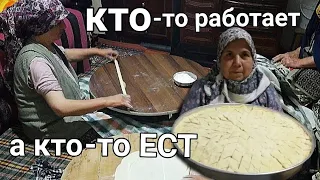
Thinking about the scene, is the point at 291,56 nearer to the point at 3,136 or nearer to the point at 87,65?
the point at 87,65

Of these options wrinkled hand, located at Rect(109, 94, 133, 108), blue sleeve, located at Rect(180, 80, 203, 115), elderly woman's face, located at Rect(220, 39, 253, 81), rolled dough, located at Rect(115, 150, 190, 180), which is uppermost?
elderly woman's face, located at Rect(220, 39, 253, 81)

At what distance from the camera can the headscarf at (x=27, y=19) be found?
3.49 ft

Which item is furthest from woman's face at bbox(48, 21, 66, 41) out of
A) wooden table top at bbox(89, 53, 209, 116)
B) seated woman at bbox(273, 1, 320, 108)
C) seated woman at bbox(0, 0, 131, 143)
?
seated woman at bbox(273, 1, 320, 108)

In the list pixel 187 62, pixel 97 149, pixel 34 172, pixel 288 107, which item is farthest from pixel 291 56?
pixel 34 172

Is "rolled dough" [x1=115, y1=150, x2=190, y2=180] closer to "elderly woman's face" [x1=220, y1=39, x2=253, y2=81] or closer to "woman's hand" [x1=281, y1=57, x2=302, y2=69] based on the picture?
"elderly woman's face" [x1=220, y1=39, x2=253, y2=81]

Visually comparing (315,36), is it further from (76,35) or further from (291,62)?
(76,35)

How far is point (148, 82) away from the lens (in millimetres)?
1324

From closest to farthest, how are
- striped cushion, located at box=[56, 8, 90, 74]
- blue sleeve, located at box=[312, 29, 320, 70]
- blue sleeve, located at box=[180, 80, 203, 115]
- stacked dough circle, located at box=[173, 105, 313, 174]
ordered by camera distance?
stacked dough circle, located at box=[173, 105, 313, 174]
blue sleeve, located at box=[180, 80, 203, 115]
blue sleeve, located at box=[312, 29, 320, 70]
striped cushion, located at box=[56, 8, 90, 74]

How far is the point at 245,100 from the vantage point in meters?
0.92

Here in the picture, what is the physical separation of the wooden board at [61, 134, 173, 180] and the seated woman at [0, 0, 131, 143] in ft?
0.55

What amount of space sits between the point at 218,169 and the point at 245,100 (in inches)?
12.6

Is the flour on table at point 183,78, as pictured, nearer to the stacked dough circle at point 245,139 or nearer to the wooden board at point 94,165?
the wooden board at point 94,165

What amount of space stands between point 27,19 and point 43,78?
16 cm

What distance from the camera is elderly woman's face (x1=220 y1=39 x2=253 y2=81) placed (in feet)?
2.79
